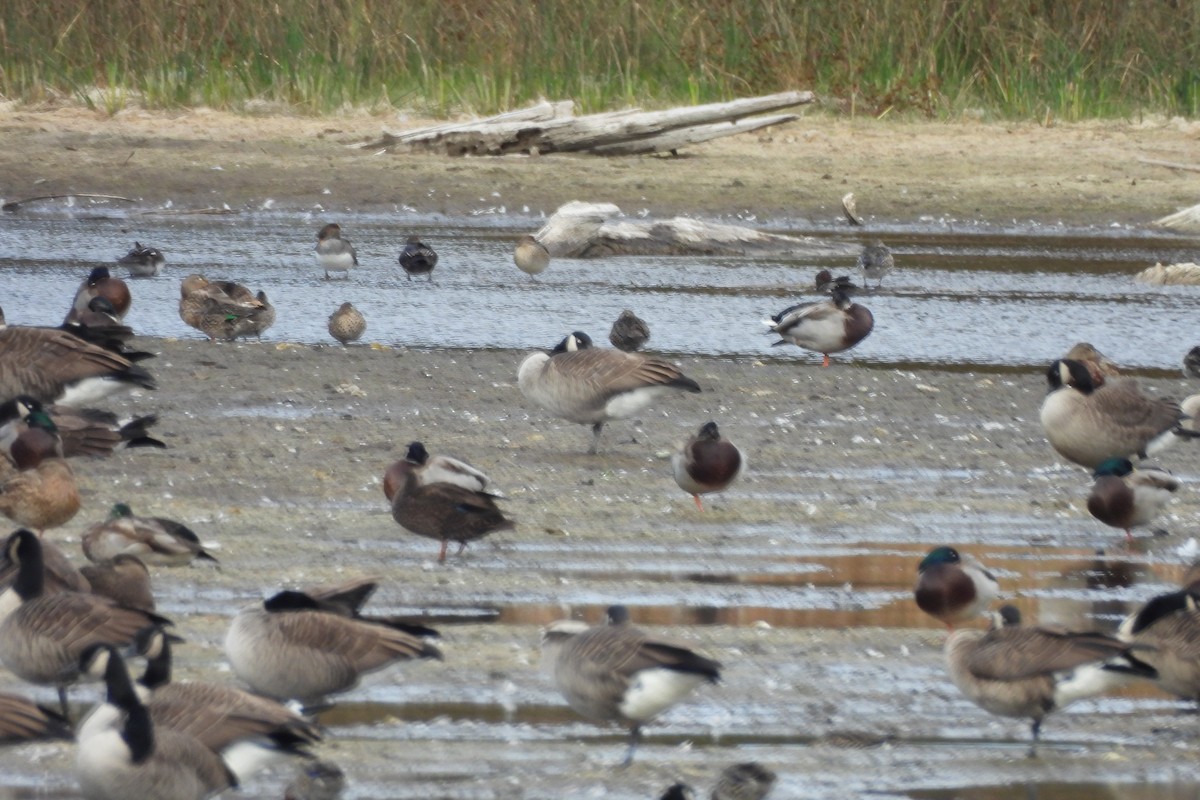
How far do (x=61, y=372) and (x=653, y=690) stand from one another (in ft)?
19.0

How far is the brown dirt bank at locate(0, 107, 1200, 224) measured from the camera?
24.2 meters

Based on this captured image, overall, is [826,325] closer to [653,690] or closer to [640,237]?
[640,237]

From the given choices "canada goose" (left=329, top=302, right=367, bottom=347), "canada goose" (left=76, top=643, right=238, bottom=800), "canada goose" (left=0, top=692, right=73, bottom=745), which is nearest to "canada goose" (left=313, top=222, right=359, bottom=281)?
"canada goose" (left=329, top=302, right=367, bottom=347)

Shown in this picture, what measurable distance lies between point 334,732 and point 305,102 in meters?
21.9

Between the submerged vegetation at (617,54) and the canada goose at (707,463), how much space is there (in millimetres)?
18066

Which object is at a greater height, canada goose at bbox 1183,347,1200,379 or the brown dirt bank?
the brown dirt bank

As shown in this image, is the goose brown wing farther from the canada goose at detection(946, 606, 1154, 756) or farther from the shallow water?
the shallow water

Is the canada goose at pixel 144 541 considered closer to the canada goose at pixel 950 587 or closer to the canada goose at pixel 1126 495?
the canada goose at pixel 950 587

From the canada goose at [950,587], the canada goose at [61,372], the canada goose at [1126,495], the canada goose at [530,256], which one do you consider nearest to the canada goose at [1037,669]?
the canada goose at [950,587]

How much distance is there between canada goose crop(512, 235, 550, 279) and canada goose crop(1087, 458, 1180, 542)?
396 inches

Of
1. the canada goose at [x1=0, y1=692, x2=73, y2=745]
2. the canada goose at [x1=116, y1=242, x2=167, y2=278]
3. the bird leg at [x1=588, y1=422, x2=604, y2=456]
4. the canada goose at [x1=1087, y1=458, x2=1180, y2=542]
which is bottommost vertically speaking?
the canada goose at [x1=116, y1=242, x2=167, y2=278]

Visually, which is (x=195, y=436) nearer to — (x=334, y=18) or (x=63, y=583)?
(x=63, y=583)

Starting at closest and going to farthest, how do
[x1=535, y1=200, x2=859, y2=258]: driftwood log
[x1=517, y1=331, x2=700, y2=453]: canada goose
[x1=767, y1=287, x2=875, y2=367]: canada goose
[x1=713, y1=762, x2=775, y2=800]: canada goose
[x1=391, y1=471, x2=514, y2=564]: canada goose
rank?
[x1=713, y1=762, x2=775, y2=800]: canada goose < [x1=391, y1=471, x2=514, y2=564]: canada goose < [x1=517, y1=331, x2=700, y2=453]: canada goose < [x1=767, y1=287, x2=875, y2=367]: canada goose < [x1=535, y1=200, x2=859, y2=258]: driftwood log

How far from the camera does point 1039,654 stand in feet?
21.5
